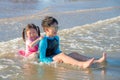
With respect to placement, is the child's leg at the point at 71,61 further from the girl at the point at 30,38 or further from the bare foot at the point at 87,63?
the girl at the point at 30,38

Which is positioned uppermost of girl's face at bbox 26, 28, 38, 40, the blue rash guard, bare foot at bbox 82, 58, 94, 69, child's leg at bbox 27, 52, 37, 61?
girl's face at bbox 26, 28, 38, 40

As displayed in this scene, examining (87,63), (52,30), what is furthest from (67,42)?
(87,63)

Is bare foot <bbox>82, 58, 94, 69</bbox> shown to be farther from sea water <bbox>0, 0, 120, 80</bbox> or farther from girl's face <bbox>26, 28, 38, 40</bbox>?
girl's face <bbox>26, 28, 38, 40</bbox>

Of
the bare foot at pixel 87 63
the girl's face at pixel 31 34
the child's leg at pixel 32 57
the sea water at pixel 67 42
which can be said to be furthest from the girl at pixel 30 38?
the bare foot at pixel 87 63

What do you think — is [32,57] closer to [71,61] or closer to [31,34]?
[31,34]

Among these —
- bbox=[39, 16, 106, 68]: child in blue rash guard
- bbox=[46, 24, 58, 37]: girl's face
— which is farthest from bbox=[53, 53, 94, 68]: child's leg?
bbox=[46, 24, 58, 37]: girl's face

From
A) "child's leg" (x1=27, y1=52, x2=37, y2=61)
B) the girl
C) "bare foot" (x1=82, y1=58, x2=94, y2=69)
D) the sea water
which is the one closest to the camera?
the sea water

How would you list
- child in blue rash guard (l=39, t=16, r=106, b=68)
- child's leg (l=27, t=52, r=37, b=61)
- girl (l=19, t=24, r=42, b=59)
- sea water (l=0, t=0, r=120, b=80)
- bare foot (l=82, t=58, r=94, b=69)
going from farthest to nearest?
girl (l=19, t=24, r=42, b=59) → child's leg (l=27, t=52, r=37, b=61) → child in blue rash guard (l=39, t=16, r=106, b=68) → bare foot (l=82, t=58, r=94, b=69) → sea water (l=0, t=0, r=120, b=80)

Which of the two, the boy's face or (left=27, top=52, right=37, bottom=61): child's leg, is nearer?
the boy's face

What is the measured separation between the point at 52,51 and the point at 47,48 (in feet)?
0.40

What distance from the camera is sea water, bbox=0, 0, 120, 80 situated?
20.1ft

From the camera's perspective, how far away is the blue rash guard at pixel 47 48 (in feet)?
22.3

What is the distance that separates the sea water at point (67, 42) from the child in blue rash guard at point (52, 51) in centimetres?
11

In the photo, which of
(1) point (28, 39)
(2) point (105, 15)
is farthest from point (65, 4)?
(1) point (28, 39)
